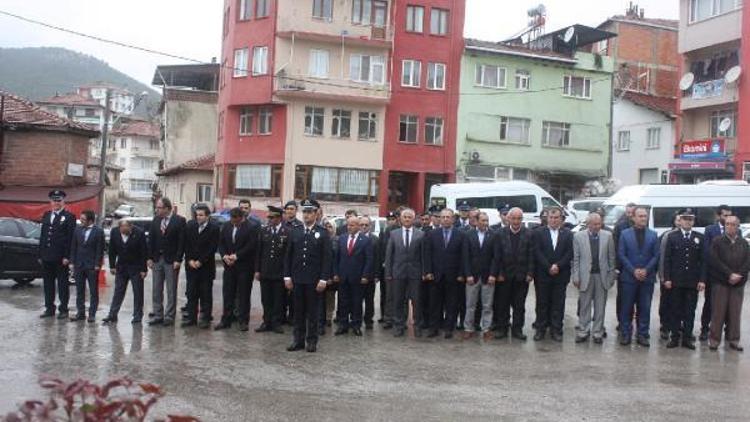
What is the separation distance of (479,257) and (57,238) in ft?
22.0

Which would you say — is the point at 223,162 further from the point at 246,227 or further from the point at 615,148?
the point at 246,227

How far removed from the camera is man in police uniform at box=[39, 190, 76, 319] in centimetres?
1188

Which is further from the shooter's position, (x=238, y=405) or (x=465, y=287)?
(x=465, y=287)

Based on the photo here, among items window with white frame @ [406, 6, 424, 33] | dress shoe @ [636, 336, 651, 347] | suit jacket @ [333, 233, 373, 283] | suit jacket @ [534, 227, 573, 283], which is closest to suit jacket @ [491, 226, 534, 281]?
suit jacket @ [534, 227, 573, 283]

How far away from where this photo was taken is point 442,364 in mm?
9094

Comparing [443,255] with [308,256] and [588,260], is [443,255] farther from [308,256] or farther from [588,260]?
[308,256]

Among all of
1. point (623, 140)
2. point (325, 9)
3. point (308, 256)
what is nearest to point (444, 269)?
point (308, 256)

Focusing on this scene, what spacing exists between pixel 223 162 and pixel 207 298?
29249 millimetres

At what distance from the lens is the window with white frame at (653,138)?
4112cm

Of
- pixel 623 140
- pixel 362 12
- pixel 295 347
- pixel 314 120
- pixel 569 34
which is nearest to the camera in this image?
pixel 295 347

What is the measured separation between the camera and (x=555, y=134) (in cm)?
4119

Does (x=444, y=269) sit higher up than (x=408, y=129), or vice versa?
(x=408, y=129)

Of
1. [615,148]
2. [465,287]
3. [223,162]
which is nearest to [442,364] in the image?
[465,287]

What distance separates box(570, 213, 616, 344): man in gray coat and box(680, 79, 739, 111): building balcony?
2757cm
